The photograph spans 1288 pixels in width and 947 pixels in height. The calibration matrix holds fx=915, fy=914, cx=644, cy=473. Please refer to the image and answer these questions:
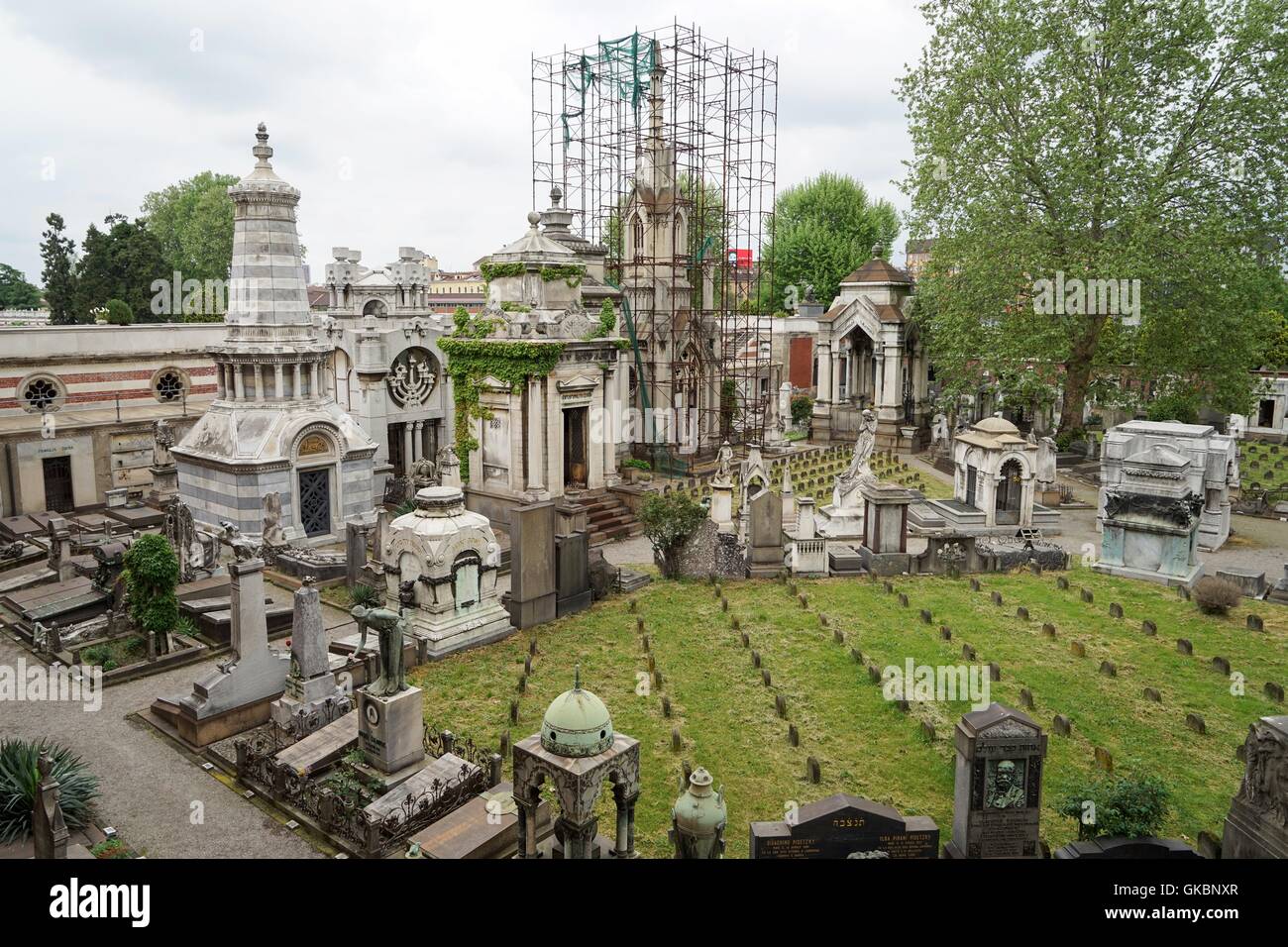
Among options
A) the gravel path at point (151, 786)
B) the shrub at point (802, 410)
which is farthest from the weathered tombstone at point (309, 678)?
the shrub at point (802, 410)

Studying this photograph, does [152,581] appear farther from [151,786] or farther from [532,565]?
[532,565]

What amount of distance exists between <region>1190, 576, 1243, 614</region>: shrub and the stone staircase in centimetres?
1199

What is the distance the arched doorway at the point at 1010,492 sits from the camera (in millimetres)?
23688

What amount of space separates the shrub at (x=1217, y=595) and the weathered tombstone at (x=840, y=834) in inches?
442

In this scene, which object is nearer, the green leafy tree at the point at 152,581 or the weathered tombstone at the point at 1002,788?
the weathered tombstone at the point at 1002,788

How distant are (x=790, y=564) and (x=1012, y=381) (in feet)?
46.1

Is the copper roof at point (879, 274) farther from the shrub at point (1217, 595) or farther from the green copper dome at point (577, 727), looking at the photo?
the green copper dome at point (577, 727)

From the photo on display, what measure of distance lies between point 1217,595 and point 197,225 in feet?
176

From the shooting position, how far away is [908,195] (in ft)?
104

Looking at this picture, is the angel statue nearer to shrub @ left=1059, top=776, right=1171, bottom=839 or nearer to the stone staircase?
the stone staircase

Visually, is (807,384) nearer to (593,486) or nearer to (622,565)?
(593,486)

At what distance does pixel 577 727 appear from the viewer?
27.3 feet

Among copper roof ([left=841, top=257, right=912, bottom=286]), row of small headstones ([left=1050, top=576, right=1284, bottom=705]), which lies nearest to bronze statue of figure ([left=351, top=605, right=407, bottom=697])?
row of small headstones ([left=1050, top=576, right=1284, bottom=705])
